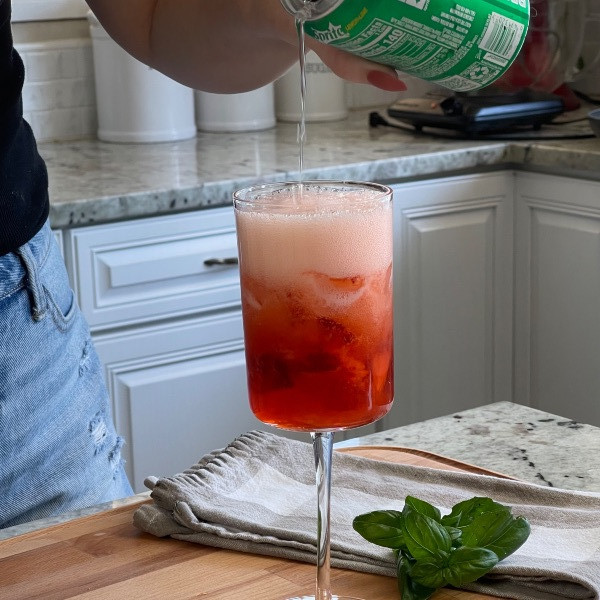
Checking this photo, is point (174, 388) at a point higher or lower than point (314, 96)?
lower

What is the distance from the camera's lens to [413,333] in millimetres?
2299

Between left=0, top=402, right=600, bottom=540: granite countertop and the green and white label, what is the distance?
305 mm

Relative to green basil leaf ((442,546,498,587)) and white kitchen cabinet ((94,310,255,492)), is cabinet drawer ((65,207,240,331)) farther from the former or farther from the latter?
green basil leaf ((442,546,498,587))

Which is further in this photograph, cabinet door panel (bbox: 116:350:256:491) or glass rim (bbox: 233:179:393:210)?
cabinet door panel (bbox: 116:350:256:491)

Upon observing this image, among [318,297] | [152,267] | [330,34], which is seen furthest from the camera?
[152,267]

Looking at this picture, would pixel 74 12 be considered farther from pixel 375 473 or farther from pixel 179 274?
pixel 375 473

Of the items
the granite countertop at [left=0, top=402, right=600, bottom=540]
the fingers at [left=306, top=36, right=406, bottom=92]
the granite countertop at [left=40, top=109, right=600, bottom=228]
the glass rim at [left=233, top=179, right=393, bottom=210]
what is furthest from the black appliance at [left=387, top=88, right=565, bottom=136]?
the glass rim at [left=233, top=179, right=393, bottom=210]

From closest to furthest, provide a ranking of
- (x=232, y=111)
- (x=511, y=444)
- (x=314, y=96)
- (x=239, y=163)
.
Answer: (x=511, y=444), (x=239, y=163), (x=232, y=111), (x=314, y=96)

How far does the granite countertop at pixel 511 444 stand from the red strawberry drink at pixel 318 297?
25 centimetres

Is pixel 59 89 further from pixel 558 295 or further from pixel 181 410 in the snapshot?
pixel 558 295

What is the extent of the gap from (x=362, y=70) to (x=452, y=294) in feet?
4.83

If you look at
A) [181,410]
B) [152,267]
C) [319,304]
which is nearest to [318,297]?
[319,304]

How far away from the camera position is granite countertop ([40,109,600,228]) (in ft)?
6.08

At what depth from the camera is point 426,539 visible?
72 cm
